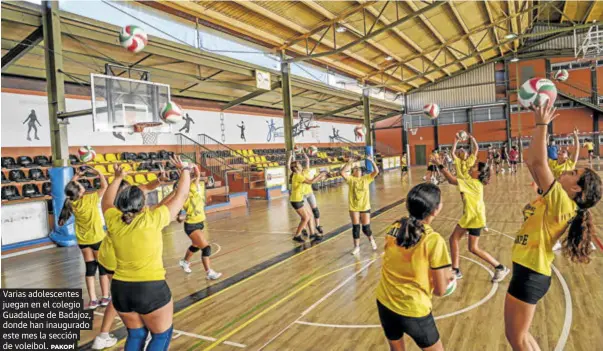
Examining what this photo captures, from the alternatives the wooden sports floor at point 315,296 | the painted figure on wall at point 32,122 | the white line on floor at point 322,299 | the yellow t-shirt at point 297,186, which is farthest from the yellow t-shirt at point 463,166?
the painted figure on wall at point 32,122

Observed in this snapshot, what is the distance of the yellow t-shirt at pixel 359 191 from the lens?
20.7 feet

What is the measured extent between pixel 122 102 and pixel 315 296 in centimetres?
772

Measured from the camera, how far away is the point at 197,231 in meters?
5.52

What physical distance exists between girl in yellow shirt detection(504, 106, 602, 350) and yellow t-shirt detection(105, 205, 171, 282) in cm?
232

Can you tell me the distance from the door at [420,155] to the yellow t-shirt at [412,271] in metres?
34.2

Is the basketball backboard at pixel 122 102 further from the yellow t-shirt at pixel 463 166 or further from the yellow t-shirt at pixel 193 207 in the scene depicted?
the yellow t-shirt at pixel 463 166

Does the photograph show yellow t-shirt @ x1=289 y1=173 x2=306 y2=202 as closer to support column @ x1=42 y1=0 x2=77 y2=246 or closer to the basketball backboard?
the basketball backboard

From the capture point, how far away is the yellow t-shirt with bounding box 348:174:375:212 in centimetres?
632

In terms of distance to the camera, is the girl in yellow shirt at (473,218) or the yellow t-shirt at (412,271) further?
the girl in yellow shirt at (473,218)

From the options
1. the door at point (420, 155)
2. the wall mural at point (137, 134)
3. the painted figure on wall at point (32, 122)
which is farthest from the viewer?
the door at point (420, 155)

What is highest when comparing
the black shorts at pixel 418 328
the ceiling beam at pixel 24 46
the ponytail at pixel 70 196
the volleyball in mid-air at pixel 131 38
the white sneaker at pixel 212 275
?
the ceiling beam at pixel 24 46

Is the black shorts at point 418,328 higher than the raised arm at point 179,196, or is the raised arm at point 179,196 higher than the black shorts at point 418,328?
the raised arm at point 179,196

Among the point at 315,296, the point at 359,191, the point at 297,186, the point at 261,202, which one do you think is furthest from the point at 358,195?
the point at 261,202

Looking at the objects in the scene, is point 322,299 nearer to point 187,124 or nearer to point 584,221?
point 584,221
